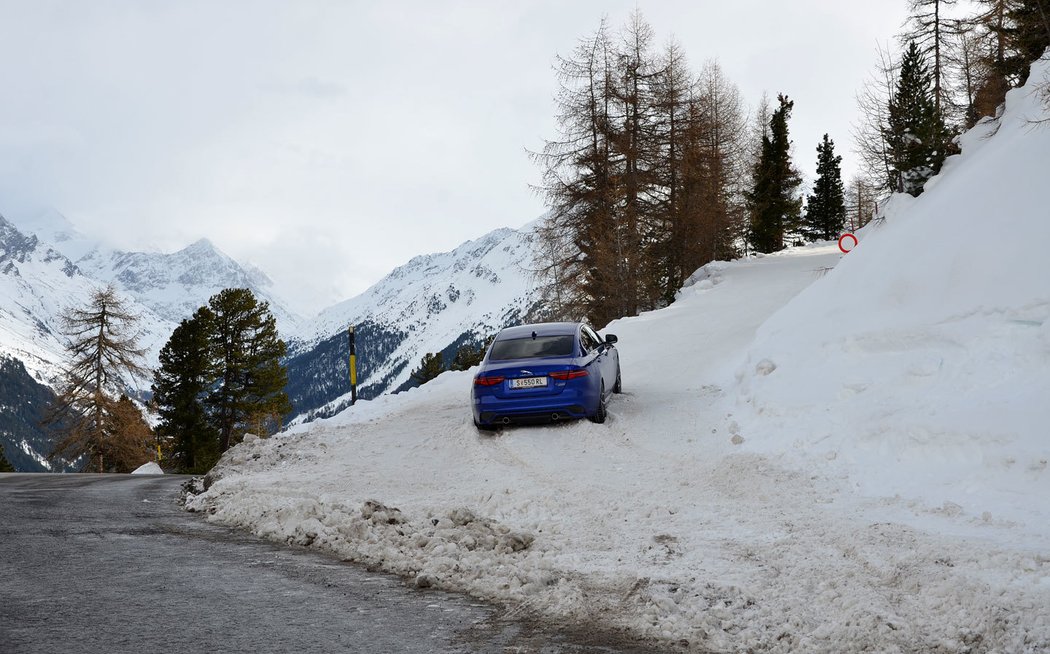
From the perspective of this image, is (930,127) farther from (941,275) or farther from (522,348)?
(522,348)

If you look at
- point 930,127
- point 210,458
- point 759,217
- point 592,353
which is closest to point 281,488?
point 592,353

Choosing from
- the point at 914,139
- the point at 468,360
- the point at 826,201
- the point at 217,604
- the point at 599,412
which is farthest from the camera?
the point at 826,201

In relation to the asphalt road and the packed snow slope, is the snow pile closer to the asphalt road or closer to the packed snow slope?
the packed snow slope

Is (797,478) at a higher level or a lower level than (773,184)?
lower

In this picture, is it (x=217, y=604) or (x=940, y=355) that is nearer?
(x=217, y=604)

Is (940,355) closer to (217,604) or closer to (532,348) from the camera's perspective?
(532,348)

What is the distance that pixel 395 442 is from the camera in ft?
39.9

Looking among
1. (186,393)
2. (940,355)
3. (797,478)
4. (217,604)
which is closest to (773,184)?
(186,393)

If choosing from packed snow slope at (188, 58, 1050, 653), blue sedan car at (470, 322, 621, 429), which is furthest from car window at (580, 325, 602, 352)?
packed snow slope at (188, 58, 1050, 653)

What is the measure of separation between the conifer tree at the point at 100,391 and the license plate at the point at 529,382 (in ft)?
103

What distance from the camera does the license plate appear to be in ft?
38.0

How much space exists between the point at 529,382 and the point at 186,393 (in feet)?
125

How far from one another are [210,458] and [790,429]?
3832 centimetres

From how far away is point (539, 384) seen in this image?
11570 mm
